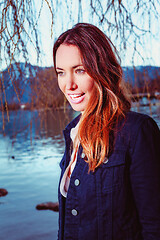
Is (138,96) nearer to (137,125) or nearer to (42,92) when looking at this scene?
(42,92)

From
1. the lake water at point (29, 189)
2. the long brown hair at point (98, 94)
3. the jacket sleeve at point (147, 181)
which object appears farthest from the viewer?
the lake water at point (29, 189)

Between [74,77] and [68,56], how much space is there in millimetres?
82

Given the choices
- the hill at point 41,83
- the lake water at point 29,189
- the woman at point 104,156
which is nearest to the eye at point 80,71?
the woman at point 104,156

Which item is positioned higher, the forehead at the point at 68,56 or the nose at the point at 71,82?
the forehead at the point at 68,56

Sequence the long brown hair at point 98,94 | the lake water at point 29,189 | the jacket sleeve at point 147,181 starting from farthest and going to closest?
the lake water at point 29,189
the long brown hair at point 98,94
the jacket sleeve at point 147,181

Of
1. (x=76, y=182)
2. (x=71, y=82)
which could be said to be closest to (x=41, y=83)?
(x=71, y=82)

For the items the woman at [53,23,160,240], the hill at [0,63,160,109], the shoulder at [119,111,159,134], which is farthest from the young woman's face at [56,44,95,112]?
the hill at [0,63,160,109]

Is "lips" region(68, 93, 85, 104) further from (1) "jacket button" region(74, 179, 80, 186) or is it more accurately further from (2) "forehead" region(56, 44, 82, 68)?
(1) "jacket button" region(74, 179, 80, 186)

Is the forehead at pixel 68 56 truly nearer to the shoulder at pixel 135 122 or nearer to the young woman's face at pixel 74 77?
the young woman's face at pixel 74 77

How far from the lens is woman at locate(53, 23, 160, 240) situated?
1.01 metres

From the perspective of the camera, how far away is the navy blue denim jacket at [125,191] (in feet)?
3.28

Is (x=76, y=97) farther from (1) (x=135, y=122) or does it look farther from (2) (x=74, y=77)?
(1) (x=135, y=122)

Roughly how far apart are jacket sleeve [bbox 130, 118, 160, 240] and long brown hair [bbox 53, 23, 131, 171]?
13 centimetres

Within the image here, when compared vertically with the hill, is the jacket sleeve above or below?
below
